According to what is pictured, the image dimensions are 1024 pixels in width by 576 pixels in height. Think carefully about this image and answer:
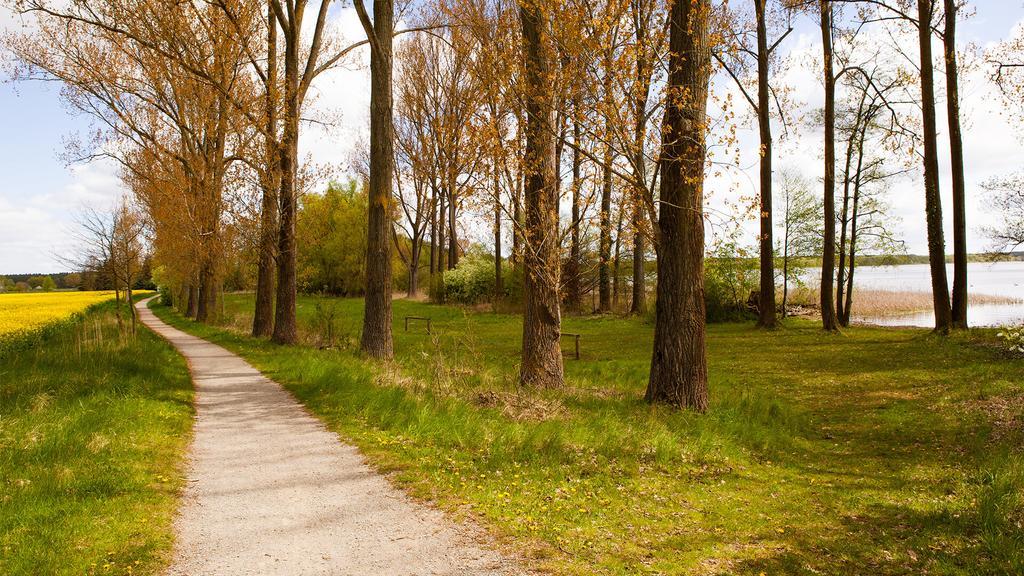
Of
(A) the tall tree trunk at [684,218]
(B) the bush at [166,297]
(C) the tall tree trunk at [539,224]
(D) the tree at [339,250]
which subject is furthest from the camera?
(B) the bush at [166,297]

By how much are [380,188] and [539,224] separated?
434 centimetres

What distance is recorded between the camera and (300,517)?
4.38 metres

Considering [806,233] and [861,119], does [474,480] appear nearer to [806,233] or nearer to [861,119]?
[861,119]

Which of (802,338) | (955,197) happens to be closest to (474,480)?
(802,338)

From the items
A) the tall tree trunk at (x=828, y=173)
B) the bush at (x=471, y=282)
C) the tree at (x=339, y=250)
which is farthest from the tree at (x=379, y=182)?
the tree at (x=339, y=250)

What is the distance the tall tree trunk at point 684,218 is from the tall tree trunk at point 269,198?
32.3 ft

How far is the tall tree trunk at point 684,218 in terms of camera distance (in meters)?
7.76

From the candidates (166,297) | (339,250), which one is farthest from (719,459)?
(166,297)

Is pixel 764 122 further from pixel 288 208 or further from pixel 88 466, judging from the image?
pixel 88 466

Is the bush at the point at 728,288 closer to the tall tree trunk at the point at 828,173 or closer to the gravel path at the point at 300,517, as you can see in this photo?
the tall tree trunk at the point at 828,173

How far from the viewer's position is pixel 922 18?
14.7 metres

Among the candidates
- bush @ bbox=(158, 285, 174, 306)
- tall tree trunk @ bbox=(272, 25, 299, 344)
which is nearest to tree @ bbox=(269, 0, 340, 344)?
tall tree trunk @ bbox=(272, 25, 299, 344)

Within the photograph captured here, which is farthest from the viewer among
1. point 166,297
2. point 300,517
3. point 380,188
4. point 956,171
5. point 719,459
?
point 166,297

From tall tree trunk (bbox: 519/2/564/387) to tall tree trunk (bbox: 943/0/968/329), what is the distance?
1125cm
